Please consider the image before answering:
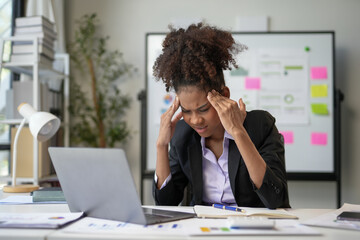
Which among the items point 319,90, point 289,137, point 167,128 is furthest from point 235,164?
point 319,90

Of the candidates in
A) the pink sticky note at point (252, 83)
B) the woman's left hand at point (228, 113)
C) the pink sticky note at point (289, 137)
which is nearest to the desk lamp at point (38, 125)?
the woman's left hand at point (228, 113)

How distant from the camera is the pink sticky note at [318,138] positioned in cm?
303

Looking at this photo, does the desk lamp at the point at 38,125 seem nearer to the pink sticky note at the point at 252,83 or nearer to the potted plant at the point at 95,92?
the potted plant at the point at 95,92

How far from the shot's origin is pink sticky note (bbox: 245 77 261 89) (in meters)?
3.08

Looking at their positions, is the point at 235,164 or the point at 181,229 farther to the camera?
the point at 235,164

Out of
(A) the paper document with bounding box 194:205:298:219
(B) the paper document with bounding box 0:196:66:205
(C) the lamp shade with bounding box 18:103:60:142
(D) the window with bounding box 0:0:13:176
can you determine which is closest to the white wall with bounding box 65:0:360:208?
(D) the window with bounding box 0:0:13:176

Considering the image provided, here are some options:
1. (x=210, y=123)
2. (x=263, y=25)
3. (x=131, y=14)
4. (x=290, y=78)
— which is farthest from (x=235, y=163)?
(x=131, y=14)

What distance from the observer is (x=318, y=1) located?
10.6 feet

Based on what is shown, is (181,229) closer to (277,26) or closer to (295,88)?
(295,88)

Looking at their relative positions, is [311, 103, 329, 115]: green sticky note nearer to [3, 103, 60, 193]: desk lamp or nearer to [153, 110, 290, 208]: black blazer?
[153, 110, 290, 208]: black blazer

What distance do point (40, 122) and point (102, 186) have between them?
2.37ft

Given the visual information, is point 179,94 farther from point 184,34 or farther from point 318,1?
point 318,1

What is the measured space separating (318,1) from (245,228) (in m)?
2.78

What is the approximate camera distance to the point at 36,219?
1.04 meters
